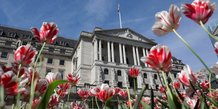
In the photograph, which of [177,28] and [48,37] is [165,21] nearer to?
[177,28]

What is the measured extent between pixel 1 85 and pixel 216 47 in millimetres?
1656

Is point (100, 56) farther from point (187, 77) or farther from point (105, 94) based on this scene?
point (187, 77)

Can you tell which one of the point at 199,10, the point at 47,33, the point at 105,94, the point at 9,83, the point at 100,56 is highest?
the point at 100,56

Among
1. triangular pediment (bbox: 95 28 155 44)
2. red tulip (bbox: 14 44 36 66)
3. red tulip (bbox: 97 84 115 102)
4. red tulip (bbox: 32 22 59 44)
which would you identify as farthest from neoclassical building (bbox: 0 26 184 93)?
red tulip (bbox: 14 44 36 66)

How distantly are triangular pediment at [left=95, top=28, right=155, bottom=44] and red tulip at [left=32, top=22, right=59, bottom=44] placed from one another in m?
32.4

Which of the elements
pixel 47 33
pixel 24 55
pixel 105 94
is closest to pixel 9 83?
pixel 24 55

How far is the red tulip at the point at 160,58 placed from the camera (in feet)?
4.12

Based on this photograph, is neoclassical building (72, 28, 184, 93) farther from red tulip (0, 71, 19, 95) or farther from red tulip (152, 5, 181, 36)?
red tulip (0, 71, 19, 95)

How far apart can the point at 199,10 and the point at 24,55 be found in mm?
1423

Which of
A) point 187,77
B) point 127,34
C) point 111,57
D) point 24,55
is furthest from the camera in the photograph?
point 127,34

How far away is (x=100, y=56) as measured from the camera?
31.9 metres

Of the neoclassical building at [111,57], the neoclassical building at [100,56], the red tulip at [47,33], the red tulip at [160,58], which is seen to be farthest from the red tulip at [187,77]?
the neoclassical building at [111,57]

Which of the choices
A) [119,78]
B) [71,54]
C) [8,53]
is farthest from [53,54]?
[119,78]

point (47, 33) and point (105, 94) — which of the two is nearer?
point (47, 33)
